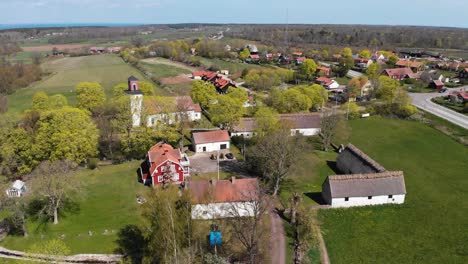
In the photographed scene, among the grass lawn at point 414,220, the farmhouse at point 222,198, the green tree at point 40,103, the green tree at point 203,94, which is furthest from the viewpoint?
the green tree at point 203,94

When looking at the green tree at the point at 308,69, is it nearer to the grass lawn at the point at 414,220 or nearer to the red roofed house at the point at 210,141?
the grass lawn at the point at 414,220

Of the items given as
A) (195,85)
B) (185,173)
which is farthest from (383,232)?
(195,85)

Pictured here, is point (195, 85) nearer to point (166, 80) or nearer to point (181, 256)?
point (166, 80)

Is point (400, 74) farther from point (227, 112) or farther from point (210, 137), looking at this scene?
point (210, 137)

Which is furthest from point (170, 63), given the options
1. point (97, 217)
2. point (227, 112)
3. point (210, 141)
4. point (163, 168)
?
point (97, 217)

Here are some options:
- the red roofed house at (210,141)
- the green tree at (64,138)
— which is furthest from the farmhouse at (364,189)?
the green tree at (64,138)
